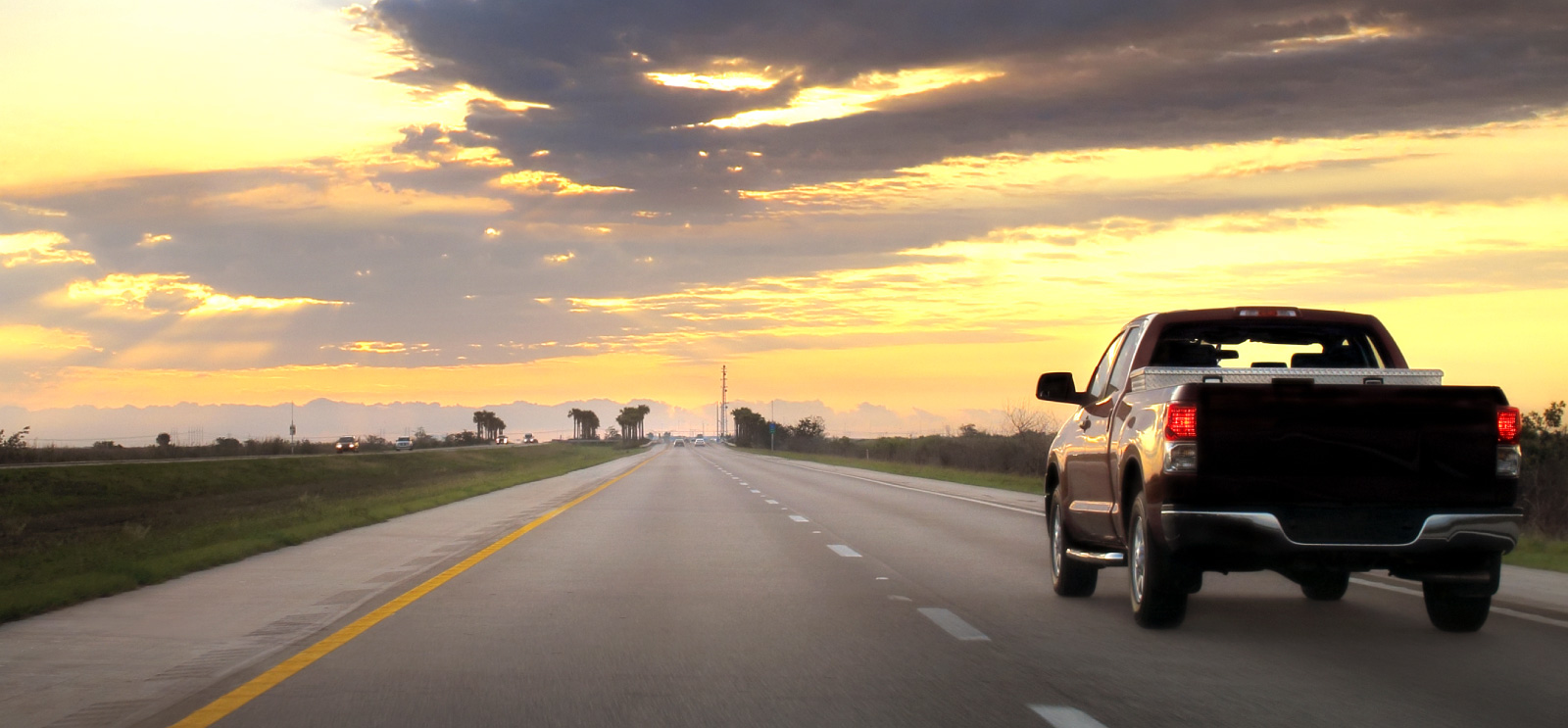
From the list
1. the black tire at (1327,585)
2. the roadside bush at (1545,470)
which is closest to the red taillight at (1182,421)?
the black tire at (1327,585)

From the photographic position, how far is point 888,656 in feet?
27.7

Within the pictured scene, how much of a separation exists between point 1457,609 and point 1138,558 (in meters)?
2.16

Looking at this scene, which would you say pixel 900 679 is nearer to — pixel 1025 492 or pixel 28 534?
pixel 1025 492

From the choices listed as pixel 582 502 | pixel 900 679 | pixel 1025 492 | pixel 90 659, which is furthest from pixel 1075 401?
pixel 1025 492

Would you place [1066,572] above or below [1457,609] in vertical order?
above

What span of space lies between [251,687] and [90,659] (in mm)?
1566

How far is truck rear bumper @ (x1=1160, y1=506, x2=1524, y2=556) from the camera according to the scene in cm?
843

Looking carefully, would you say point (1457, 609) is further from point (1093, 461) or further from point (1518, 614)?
point (1093, 461)

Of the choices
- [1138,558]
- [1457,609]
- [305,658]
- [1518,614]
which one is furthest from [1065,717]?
[1518,614]

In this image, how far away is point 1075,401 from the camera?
11.8m

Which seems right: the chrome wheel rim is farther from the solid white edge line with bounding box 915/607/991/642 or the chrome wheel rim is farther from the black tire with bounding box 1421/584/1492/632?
the black tire with bounding box 1421/584/1492/632

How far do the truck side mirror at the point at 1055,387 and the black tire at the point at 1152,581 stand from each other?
1.85m

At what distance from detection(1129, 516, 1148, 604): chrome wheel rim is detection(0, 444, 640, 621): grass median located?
795 cm

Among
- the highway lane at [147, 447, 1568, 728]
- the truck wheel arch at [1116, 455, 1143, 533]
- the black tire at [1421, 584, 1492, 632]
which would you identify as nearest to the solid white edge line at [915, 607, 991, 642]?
the highway lane at [147, 447, 1568, 728]
